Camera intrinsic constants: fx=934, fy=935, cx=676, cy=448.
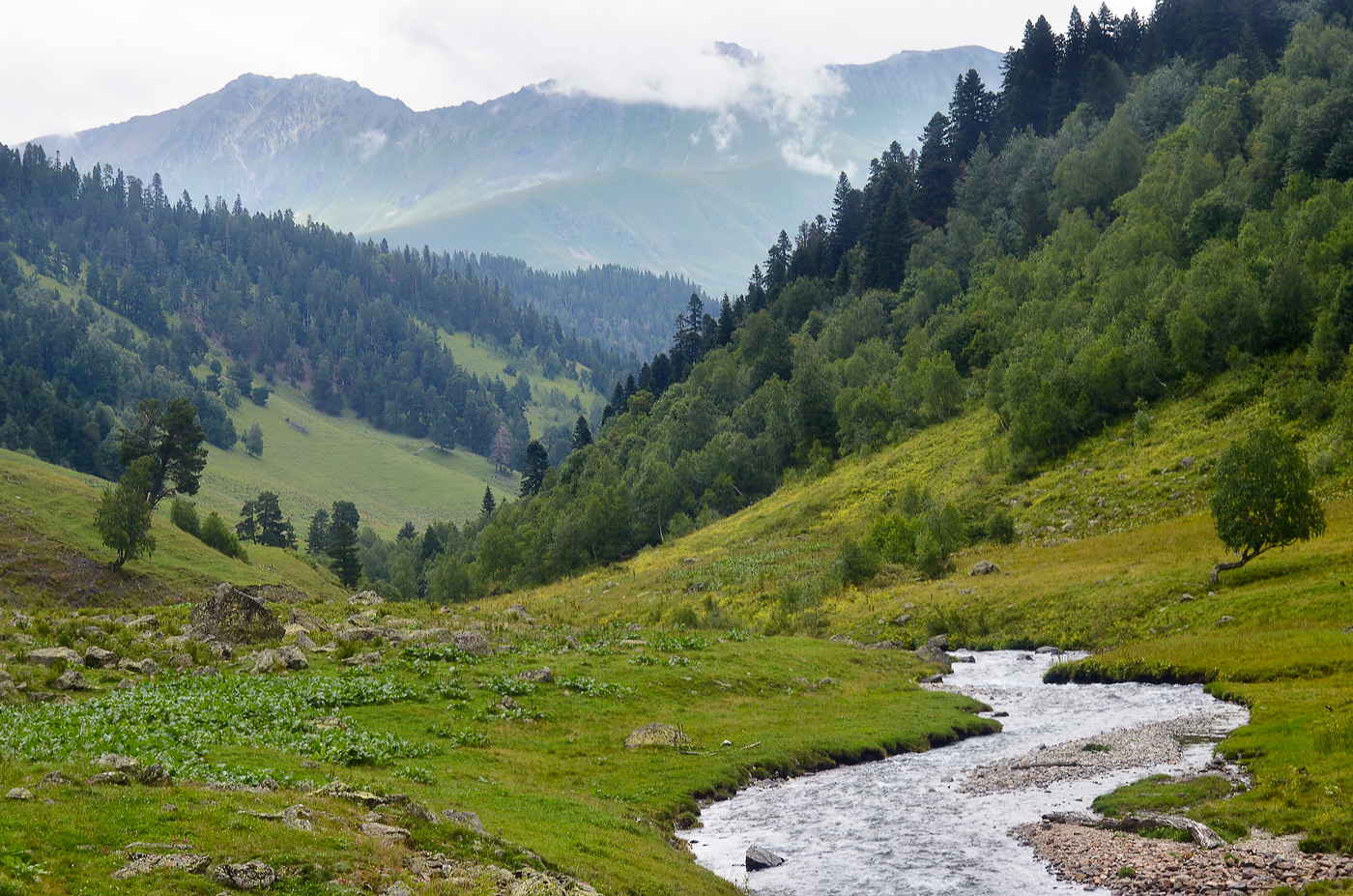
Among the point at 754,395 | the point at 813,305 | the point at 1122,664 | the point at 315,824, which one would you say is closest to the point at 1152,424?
the point at 1122,664

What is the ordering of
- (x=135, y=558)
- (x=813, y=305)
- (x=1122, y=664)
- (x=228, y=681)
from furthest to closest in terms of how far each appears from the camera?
(x=813, y=305) < (x=135, y=558) < (x=1122, y=664) < (x=228, y=681)

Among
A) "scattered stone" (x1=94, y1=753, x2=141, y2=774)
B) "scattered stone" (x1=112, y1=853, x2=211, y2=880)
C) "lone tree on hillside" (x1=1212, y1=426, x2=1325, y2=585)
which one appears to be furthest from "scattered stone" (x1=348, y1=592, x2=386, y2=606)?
"lone tree on hillside" (x1=1212, y1=426, x2=1325, y2=585)

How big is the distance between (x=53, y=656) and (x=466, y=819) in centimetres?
2298

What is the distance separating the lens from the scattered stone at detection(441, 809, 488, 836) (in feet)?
68.8

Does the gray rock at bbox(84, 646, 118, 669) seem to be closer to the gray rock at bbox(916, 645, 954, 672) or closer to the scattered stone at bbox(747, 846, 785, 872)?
the scattered stone at bbox(747, 846, 785, 872)

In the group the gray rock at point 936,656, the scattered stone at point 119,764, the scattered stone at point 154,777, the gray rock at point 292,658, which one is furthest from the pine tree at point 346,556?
the scattered stone at point 154,777

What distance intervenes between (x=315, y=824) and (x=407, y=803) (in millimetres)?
2894

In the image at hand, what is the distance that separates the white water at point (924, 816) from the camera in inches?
899

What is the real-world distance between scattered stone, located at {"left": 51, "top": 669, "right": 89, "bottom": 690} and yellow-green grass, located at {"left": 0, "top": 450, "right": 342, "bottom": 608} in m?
58.2

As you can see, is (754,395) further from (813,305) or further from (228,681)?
(228,681)

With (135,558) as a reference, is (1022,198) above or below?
above

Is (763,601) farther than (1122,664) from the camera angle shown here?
Yes

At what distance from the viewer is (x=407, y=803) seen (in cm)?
2141

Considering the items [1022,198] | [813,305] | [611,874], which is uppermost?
[1022,198]
